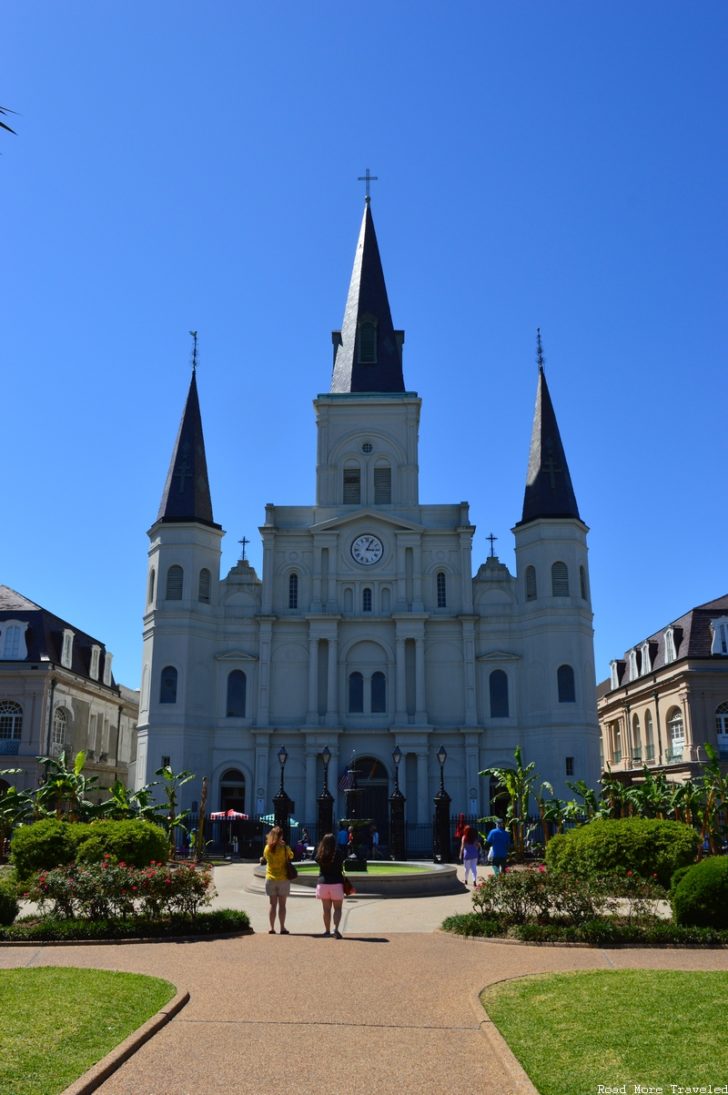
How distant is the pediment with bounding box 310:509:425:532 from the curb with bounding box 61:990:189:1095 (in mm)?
38175

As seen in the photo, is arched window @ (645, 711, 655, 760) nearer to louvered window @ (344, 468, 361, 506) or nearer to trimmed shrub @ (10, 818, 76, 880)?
louvered window @ (344, 468, 361, 506)

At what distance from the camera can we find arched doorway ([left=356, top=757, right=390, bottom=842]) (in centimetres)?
4569

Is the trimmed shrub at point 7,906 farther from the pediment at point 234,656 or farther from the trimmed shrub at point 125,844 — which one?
the pediment at point 234,656

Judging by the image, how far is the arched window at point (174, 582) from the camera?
47.1 m

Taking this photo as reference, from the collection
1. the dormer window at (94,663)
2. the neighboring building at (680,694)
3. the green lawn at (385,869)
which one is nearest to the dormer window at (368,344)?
the neighboring building at (680,694)

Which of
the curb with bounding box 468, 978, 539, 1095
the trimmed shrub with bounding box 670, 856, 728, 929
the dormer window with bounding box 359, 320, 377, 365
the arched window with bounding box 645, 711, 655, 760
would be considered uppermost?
the dormer window with bounding box 359, 320, 377, 365

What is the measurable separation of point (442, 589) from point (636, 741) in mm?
17255

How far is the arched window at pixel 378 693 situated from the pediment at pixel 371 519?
24.4 feet

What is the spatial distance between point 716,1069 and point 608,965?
213 inches

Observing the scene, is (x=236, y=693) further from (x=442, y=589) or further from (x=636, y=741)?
(x=636, y=741)

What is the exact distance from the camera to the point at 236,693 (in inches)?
1870

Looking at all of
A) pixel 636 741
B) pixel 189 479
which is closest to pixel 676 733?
pixel 636 741

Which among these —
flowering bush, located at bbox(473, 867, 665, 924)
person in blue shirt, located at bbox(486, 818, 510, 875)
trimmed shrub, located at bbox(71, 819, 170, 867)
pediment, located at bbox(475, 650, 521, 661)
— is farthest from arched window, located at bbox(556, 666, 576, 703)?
flowering bush, located at bbox(473, 867, 665, 924)

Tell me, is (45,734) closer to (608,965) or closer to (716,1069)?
(608,965)
